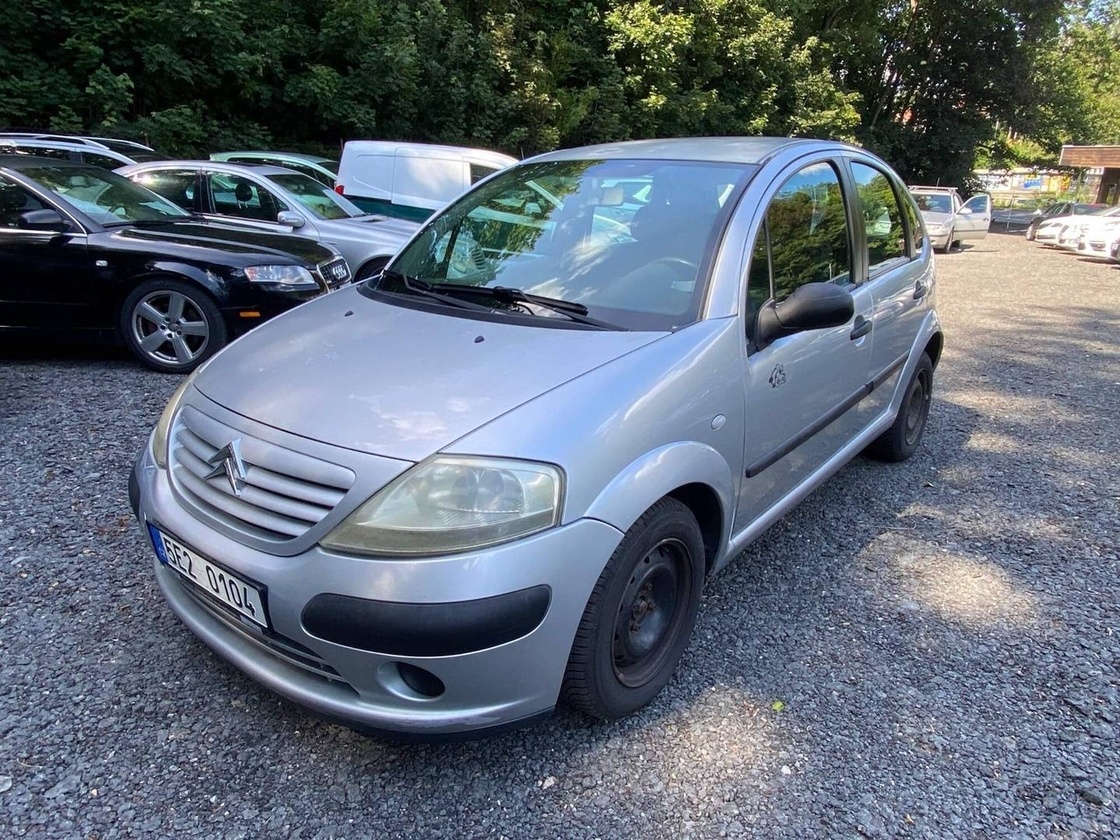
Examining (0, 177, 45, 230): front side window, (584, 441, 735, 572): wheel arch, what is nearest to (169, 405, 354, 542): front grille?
(584, 441, 735, 572): wheel arch

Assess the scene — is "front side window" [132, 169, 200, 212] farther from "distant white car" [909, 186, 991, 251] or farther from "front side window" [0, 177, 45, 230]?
"distant white car" [909, 186, 991, 251]

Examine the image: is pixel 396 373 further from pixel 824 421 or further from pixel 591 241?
pixel 824 421

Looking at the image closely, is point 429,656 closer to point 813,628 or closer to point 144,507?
point 144,507

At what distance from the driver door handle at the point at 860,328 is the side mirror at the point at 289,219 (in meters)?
6.08

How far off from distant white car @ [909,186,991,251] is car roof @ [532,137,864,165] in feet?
61.2

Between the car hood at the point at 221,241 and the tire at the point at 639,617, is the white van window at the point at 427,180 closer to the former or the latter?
the car hood at the point at 221,241

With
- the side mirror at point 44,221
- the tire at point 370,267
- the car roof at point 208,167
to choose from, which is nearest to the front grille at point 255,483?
the side mirror at point 44,221

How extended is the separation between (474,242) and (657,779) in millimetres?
2094

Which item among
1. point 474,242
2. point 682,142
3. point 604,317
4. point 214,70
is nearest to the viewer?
point 604,317

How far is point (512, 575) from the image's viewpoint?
188 centimetres

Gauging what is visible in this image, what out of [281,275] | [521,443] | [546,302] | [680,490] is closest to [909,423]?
[680,490]

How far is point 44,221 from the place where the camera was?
5.28 m

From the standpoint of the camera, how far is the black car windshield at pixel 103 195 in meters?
5.64

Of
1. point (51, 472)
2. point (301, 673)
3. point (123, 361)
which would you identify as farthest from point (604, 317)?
point (123, 361)
